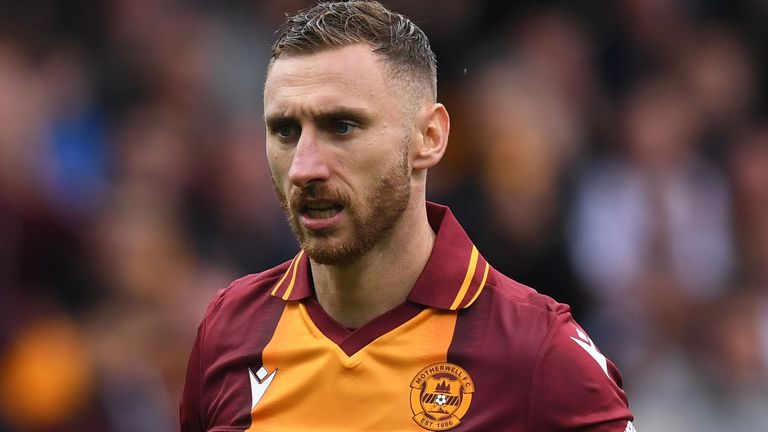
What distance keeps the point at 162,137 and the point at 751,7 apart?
3731 mm

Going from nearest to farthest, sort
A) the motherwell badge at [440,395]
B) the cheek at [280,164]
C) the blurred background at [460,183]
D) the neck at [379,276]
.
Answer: the motherwell badge at [440,395] < the cheek at [280,164] < the neck at [379,276] < the blurred background at [460,183]

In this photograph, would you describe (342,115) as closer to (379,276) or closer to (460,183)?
(379,276)

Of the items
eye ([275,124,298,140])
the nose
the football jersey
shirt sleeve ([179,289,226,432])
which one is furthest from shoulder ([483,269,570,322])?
shirt sleeve ([179,289,226,432])

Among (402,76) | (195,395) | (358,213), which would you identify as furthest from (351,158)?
(195,395)

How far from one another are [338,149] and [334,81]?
185mm

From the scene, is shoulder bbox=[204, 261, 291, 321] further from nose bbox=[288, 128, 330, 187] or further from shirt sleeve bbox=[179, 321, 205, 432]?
nose bbox=[288, 128, 330, 187]

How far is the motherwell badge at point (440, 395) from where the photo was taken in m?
3.46

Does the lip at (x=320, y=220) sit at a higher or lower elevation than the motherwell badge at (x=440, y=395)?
higher

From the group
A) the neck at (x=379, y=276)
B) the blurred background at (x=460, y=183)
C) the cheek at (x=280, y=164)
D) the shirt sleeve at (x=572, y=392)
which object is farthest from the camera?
the blurred background at (x=460, y=183)

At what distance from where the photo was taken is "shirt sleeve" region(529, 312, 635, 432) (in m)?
3.35

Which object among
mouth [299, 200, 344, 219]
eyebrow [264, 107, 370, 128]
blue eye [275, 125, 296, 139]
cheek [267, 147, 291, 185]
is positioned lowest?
mouth [299, 200, 344, 219]

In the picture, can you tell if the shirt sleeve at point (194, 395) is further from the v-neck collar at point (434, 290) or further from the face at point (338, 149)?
the face at point (338, 149)

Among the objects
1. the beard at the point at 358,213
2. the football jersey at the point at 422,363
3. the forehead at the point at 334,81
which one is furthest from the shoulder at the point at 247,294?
the forehead at the point at 334,81

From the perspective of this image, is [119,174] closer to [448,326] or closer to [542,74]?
[542,74]
